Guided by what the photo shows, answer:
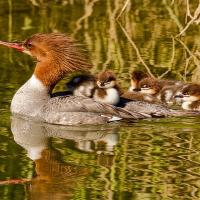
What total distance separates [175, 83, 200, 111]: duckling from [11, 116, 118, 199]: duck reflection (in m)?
0.95

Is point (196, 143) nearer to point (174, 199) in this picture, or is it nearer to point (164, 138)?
point (164, 138)

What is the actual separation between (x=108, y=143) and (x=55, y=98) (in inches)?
44.7

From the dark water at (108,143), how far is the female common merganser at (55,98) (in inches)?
4.9

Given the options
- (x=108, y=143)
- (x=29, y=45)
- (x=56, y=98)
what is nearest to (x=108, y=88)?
(x=56, y=98)

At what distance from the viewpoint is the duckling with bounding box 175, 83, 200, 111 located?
31.9 ft

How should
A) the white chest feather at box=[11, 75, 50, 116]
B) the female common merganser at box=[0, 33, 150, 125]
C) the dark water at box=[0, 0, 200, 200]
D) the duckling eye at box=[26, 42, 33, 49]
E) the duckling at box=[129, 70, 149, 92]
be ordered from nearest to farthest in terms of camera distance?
1. the dark water at box=[0, 0, 200, 200]
2. the female common merganser at box=[0, 33, 150, 125]
3. the white chest feather at box=[11, 75, 50, 116]
4. the duckling eye at box=[26, 42, 33, 49]
5. the duckling at box=[129, 70, 149, 92]

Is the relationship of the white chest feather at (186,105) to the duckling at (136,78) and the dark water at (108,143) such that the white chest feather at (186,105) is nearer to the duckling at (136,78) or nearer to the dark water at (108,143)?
the dark water at (108,143)

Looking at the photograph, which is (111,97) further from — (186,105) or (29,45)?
(29,45)

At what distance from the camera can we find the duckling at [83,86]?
31.9ft

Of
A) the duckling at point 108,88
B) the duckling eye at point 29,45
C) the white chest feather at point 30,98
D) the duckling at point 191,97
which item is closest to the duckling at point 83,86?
the duckling at point 108,88

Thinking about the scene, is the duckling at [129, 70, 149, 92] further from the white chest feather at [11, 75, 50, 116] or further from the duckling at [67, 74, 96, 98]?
the white chest feather at [11, 75, 50, 116]

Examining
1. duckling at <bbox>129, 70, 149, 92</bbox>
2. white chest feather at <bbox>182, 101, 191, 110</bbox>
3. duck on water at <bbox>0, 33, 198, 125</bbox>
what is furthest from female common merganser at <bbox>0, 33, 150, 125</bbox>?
duckling at <bbox>129, 70, 149, 92</bbox>

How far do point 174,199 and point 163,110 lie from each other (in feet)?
9.04

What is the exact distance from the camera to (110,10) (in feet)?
49.8
